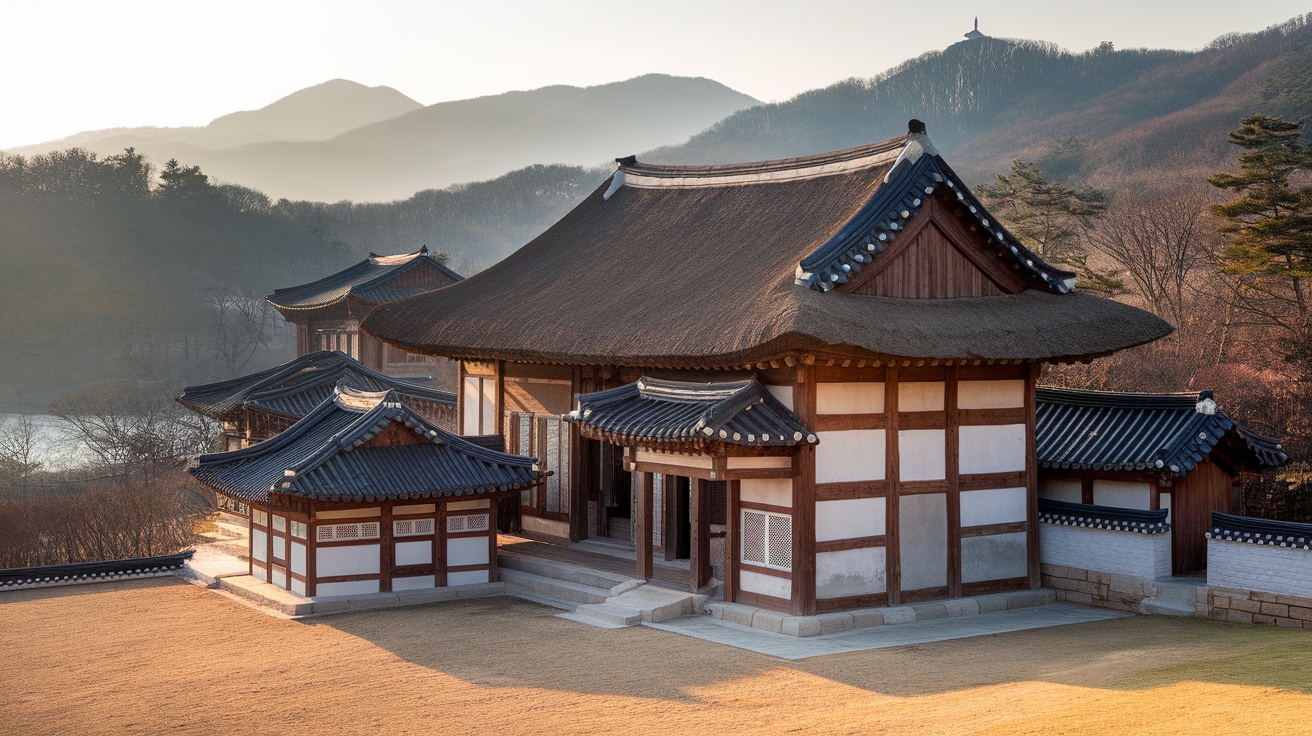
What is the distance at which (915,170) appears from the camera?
590 inches

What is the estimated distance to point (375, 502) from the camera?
15.3m

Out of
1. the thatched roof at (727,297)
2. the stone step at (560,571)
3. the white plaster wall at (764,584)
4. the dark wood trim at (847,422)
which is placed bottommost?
the stone step at (560,571)

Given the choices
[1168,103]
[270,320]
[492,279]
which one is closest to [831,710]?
[492,279]

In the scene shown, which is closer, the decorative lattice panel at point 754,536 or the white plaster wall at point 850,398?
the white plaster wall at point 850,398

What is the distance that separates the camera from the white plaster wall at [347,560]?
50.5ft

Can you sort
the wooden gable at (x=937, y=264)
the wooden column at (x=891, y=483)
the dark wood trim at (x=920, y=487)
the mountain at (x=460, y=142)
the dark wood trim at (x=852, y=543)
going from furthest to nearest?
the mountain at (x=460, y=142)
the wooden gable at (x=937, y=264)
the dark wood trim at (x=920, y=487)
the wooden column at (x=891, y=483)
the dark wood trim at (x=852, y=543)

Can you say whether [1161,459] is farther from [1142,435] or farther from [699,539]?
[699,539]

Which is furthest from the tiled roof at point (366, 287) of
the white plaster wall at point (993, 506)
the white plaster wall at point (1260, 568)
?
the white plaster wall at point (1260, 568)

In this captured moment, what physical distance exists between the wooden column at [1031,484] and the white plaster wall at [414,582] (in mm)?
8233

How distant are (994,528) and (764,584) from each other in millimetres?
3535

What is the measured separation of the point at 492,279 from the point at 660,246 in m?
3.68

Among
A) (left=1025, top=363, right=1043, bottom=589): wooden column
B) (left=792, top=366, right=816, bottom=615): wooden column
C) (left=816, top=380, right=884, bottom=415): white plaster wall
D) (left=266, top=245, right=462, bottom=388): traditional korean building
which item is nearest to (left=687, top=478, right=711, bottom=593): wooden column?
(left=792, top=366, right=816, bottom=615): wooden column

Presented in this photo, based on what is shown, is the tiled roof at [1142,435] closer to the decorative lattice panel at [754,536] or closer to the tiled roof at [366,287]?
the decorative lattice panel at [754,536]

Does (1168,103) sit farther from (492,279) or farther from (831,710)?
(831,710)
